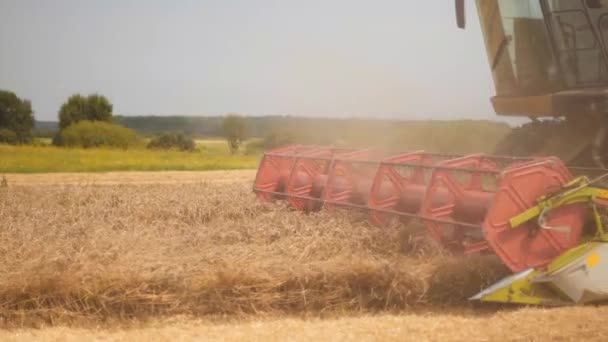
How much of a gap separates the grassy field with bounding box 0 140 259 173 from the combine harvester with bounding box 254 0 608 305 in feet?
37.7

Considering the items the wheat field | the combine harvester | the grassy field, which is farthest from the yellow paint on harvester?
the grassy field

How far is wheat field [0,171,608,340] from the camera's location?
4.18 meters

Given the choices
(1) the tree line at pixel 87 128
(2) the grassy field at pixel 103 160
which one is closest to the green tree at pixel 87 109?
(1) the tree line at pixel 87 128

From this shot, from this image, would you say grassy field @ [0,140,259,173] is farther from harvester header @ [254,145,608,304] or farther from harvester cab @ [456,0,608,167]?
harvester header @ [254,145,608,304]

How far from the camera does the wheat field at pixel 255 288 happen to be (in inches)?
165

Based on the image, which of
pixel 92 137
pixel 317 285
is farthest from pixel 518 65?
pixel 92 137

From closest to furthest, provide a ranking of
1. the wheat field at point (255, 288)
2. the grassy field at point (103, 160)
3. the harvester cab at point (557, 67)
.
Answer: the wheat field at point (255, 288) < the harvester cab at point (557, 67) < the grassy field at point (103, 160)

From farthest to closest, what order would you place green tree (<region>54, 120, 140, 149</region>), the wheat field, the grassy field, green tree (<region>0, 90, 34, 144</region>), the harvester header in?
green tree (<region>0, 90, 34, 144</region>) < green tree (<region>54, 120, 140, 149</region>) < the grassy field < the harvester header < the wheat field

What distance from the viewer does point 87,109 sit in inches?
1170

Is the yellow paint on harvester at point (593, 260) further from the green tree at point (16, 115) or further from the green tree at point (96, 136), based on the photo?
the green tree at point (16, 115)

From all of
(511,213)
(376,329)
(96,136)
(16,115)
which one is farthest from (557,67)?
(16,115)

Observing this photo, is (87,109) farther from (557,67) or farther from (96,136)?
(557,67)

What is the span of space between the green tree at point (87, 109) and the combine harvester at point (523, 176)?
23.5 meters

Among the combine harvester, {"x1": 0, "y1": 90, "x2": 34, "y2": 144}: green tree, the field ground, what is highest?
{"x1": 0, "y1": 90, "x2": 34, "y2": 144}: green tree
